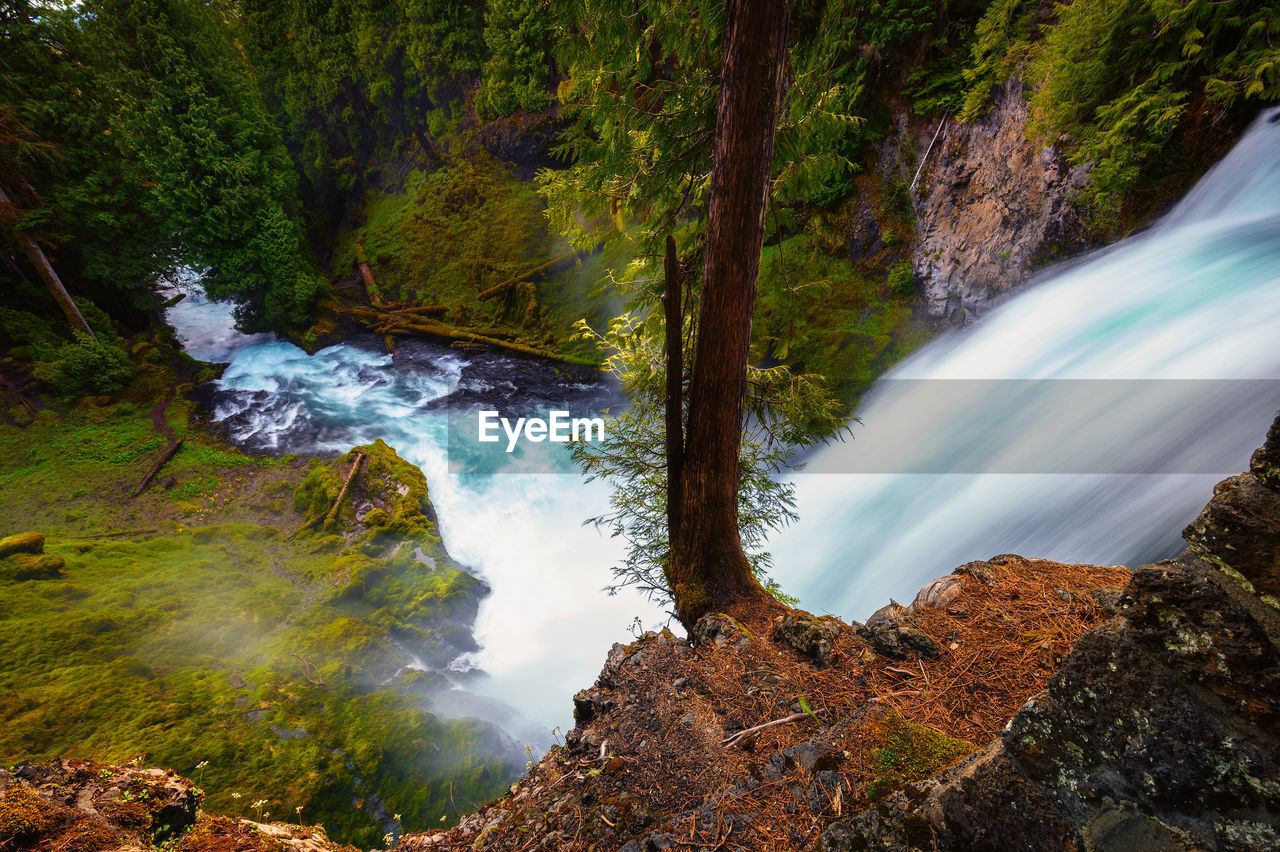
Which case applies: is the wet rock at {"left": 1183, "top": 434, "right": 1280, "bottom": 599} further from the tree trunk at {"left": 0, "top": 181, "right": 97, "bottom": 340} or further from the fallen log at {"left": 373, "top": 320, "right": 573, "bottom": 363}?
the tree trunk at {"left": 0, "top": 181, "right": 97, "bottom": 340}

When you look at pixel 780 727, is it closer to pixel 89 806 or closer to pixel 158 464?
pixel 89 806

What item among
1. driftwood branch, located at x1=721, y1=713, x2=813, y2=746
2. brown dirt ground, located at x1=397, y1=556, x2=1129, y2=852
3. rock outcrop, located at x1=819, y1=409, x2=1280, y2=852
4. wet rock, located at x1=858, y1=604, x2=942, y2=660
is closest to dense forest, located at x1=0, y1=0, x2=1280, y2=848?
brown dirt ground, located at x1=397, y1=556, x2=1129, y2=852

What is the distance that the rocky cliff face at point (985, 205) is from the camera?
6.57 metres

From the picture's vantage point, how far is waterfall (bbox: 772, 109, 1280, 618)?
4227 millimetres

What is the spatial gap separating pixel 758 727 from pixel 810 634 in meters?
0.82

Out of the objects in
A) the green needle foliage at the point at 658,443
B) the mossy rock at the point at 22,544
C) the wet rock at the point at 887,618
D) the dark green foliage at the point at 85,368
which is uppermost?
→ the dark green foliage at the point at 85,368

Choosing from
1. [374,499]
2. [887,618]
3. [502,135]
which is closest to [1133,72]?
[887,618]

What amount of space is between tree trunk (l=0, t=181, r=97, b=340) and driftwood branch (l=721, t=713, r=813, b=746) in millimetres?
18489

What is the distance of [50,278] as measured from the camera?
11086 mm

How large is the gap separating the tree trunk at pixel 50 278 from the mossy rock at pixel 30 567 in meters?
9.48

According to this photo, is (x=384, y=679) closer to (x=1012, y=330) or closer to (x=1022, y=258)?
(x=1012, y=330)

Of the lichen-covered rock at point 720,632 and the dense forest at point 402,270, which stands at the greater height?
the dense forest at point 402,270

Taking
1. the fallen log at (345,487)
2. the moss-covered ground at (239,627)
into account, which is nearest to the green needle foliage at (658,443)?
the moss-covered ground at (239,627)

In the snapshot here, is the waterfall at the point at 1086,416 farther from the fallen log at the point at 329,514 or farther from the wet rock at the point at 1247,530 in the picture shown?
the fallen log at the point at 329,514
